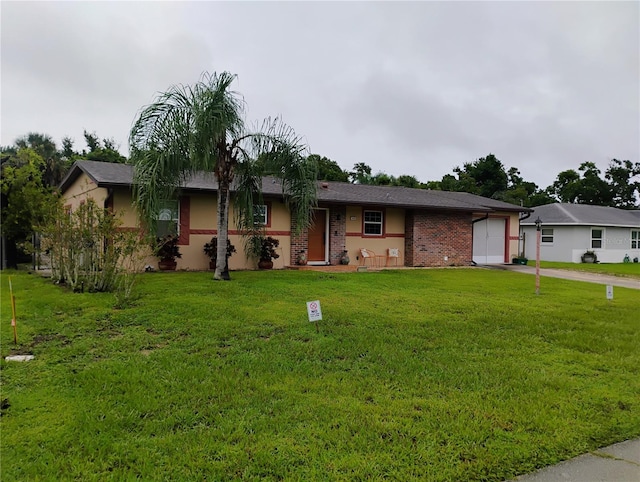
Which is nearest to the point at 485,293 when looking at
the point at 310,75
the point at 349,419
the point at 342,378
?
the point at 342,378

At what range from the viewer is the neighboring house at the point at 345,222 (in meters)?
13.1

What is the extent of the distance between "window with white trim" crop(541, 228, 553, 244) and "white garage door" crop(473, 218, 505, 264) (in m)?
7.41

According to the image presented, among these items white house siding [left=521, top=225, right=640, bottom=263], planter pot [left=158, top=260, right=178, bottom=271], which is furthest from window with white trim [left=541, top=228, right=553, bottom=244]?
planter pot [left=158, top=260, right=178, bottom=271]

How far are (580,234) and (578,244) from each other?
1.97 ft

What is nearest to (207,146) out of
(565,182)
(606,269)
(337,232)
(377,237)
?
(337,232)

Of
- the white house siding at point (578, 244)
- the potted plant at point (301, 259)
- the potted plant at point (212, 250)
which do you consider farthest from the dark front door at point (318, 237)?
the white house siding at point (578, 244)

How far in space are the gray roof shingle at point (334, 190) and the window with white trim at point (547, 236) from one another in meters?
7.29

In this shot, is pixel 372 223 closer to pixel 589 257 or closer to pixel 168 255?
pixel 168 255

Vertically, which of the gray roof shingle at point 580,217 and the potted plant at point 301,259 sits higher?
the gray roof shingle at point 580,217

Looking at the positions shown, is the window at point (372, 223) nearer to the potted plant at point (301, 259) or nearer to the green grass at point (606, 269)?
the potted plant at point (301, 259)

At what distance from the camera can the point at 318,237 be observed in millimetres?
15719

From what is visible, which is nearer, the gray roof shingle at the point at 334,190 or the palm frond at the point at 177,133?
the palm frond at the point at 177,133

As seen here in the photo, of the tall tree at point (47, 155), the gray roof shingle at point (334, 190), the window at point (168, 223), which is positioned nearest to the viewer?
the window at point (168, 223)

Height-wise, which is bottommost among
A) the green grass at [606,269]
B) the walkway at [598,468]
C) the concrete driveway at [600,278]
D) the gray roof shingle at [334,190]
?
the walkway at [598,468]
